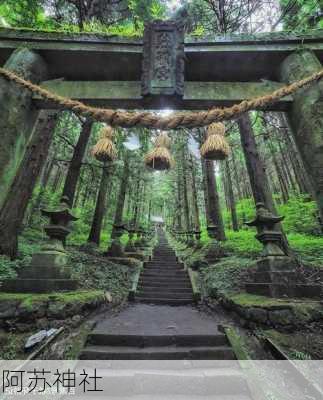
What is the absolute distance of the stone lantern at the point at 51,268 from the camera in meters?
4.46

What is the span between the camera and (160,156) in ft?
10.3

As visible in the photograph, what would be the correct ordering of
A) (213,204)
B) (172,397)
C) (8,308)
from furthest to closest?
Result: (213,204), (8,308), (172,397)

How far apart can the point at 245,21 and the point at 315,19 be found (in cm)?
402

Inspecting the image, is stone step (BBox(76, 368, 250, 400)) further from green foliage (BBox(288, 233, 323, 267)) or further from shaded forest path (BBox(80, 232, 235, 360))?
green foliage (BBox(288, 233, 323, 267))

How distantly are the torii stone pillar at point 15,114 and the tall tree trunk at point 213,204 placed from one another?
9123 millimetres

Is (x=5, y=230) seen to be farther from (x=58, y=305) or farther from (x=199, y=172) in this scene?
(x=199, y=172)

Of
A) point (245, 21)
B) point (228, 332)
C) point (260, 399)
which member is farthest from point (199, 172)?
point (260, 399)

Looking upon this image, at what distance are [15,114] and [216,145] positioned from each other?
2.79 metres

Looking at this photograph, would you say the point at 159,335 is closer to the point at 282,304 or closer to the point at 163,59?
the point at 282,304

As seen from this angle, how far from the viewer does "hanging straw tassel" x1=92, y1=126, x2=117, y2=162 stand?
3.32 meters

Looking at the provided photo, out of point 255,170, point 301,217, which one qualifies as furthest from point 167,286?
point 301,217

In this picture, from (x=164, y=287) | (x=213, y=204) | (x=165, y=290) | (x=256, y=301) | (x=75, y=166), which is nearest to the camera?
(x=256, y=301)

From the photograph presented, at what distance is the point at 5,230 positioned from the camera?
600cm

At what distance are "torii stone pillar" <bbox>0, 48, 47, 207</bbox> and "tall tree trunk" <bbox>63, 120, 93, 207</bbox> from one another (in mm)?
5694
